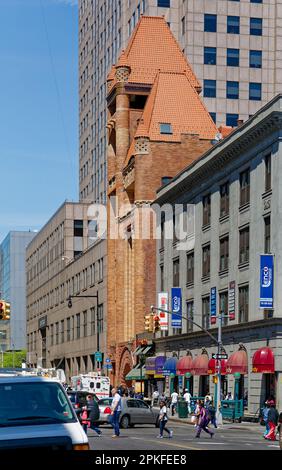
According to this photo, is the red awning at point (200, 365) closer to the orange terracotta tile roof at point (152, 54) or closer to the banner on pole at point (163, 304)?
the banner on pole at point (163, 304)

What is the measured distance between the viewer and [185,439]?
39094 millimetres

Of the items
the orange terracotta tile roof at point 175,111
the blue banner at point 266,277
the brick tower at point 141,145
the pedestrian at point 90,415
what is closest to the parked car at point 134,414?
the blue banner at point 266,277

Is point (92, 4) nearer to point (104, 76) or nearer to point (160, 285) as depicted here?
point (104, 76)

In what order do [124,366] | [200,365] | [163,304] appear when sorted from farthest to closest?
[124,366] < [163,304] < [200,365]

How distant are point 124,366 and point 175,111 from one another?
2432 centimetres

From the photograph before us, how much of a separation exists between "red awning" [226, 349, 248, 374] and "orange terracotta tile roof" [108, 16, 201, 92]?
42648 millimetres

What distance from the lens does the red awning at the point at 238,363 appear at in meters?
60.0

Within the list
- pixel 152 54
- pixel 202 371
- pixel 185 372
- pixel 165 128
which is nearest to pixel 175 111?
pixel 165 128

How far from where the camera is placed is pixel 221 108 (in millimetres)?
118375

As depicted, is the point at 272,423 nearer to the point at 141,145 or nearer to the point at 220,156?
the point at 220,156

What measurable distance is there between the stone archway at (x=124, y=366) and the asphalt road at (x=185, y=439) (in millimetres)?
32262

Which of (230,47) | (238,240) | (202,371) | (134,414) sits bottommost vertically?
(134,414)

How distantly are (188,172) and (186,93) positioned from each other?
22.8 metres
